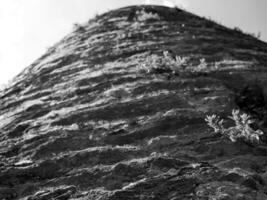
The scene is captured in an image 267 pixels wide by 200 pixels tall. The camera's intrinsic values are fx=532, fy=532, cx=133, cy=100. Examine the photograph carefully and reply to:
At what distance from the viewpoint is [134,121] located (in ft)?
17.5

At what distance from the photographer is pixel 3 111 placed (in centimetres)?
675

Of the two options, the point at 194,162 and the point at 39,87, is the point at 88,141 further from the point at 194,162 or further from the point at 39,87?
the point at 39,87

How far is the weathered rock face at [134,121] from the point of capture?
162 inches

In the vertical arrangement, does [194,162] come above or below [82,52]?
below

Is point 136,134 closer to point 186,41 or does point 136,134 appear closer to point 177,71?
point 177,71

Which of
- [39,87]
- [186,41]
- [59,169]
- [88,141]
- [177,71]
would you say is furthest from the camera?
[186,41]

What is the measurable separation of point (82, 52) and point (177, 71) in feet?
7.35

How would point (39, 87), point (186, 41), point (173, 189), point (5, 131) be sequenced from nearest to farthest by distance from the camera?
point (173, 189) < point (5, 131) < point (39, 87) < point (186, 41)

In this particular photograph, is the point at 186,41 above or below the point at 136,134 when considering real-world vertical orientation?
above

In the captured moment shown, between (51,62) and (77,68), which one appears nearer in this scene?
(77,68)

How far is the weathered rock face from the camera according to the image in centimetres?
412

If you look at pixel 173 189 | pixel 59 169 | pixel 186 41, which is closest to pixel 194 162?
pixel 173 189

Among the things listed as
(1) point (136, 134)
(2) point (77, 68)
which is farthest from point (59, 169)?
(2) point (77, 68)

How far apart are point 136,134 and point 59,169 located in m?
0.86
